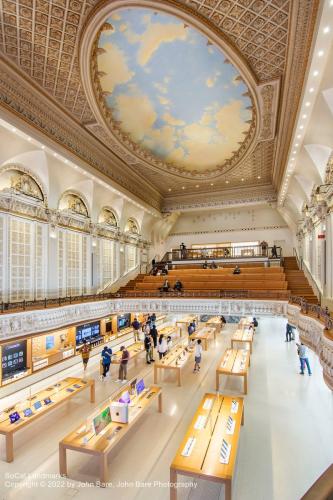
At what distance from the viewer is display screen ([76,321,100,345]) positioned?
39.6 feet

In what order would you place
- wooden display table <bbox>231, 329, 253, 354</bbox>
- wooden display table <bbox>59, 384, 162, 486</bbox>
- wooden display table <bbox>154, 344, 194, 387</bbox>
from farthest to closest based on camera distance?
wooden display table <bbox>231, 329, 253, 354</bbox>, wooden display table <bbox>154, 344, 194, 387</bbox>, wooden display table <bbox>59, 384, 162, 486</bbox>

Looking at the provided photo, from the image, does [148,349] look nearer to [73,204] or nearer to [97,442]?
[97,442]

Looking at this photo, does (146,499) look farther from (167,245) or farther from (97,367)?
(167,245)

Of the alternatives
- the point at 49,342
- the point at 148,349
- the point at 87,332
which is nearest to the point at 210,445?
the point at 148,349

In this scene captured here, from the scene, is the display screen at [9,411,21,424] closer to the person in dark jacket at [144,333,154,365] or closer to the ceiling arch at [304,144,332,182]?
the person in dark jacket at [144,333,154,365]

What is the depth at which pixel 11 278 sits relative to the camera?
9.42 meters

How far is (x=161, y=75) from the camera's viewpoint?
838 centimetres

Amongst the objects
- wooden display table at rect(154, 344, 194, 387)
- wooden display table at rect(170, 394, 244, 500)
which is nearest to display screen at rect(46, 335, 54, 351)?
wooden display table at rect(154, 344, 194, 387)

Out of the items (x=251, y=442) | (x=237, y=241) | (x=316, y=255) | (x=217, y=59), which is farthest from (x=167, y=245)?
(x=251, y=442)

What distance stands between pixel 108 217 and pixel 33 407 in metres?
10.2

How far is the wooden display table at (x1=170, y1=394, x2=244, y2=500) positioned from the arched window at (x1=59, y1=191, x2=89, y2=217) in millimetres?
9164

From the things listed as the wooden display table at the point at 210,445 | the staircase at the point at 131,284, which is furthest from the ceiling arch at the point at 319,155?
the staircase at the point at 131,284

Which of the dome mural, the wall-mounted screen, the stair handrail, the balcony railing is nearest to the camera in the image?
the dome mural

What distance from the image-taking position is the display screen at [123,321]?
50.8 ft
